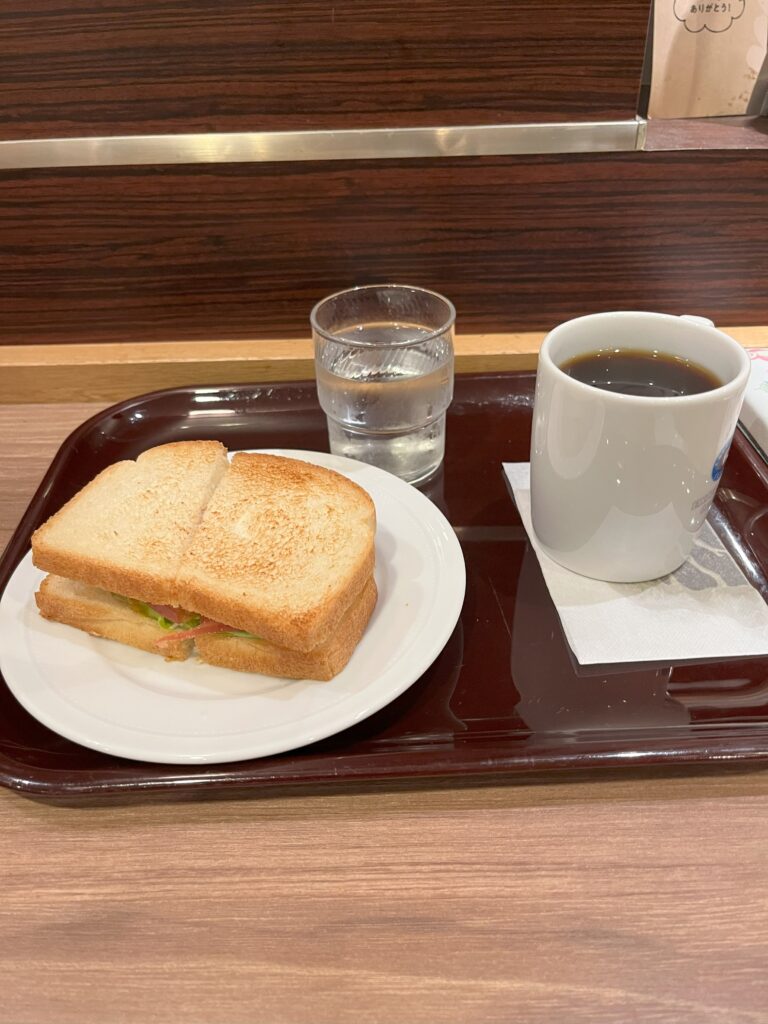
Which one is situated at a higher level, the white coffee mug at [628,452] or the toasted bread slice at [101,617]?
the white coffee mug at [628,452]

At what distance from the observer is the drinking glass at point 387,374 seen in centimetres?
83

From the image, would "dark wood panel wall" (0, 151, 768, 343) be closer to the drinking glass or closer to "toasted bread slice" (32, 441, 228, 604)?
Result: the drinking glass

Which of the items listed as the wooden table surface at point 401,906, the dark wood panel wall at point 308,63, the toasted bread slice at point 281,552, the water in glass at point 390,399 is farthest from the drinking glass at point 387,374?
the wooden table surface at point 401,906

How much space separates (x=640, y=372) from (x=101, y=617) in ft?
1.70

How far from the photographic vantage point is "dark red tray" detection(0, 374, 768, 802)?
573mm

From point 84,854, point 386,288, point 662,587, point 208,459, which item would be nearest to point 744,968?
point 662,587

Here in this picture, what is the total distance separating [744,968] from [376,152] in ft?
2.81

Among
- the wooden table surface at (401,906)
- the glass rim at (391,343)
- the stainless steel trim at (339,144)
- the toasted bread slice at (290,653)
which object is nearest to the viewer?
the wooden table surface at (401,906)

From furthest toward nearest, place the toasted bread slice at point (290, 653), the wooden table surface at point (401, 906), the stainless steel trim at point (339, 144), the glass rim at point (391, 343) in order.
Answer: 1. the stainless steel trim at point (339, 144)
2. the glass rim at point (391, 343)
3. the toasted bread slice at point (290, 653)
4. the wooden table surface at point (401, 906)

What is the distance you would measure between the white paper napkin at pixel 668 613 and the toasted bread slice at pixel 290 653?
18 cm

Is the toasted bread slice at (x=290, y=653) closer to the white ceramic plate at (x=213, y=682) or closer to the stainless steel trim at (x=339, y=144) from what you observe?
the white ceramic plate at (x=213, y=682)

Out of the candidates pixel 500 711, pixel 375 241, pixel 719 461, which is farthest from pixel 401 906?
pixel 375 241

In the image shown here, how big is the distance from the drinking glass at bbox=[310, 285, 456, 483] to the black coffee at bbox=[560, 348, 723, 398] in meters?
0.16

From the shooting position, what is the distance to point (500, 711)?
2.08 feet
